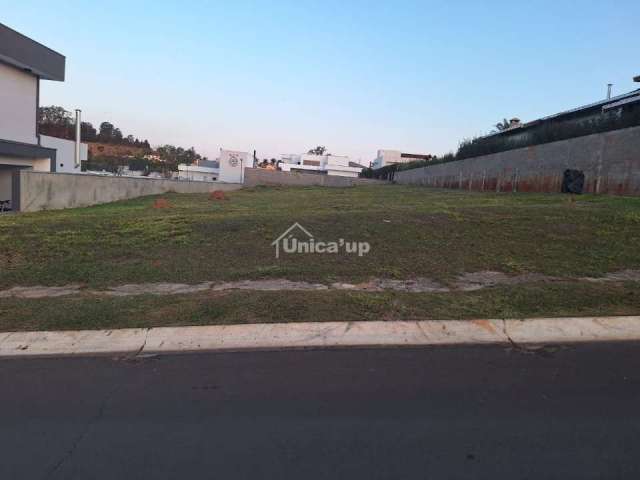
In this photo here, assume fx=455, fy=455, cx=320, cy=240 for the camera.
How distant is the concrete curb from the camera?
4773mm

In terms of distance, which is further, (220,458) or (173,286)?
(173,286)

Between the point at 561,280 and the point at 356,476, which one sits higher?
the point at 561,280

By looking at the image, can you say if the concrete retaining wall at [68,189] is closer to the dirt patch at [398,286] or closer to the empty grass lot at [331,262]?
the empty grass lot at [331,262]

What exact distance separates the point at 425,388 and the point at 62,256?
314 inches

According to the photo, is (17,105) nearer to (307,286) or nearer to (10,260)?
(10,260)

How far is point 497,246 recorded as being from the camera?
353 inches

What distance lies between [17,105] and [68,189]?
Answer: 26.1 ft

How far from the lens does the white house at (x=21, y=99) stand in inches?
939

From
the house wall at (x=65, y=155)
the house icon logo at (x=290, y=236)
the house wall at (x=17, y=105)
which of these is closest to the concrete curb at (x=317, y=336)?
the house icon logo at (x=290, y=236)

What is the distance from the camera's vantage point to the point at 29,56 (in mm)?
25047

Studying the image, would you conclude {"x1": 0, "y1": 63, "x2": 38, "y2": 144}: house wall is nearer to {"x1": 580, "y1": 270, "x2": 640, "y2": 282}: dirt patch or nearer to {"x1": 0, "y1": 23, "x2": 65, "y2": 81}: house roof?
{"x1": 0, "y1": 23, "x2": 65, "y2": 81}: house roof

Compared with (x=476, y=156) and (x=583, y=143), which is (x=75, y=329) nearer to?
(x=583, y=143)

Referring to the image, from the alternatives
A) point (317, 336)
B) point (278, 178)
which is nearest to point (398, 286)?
point (317, 336)

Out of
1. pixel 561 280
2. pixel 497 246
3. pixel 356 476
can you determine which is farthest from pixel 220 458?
pixel 497 246
